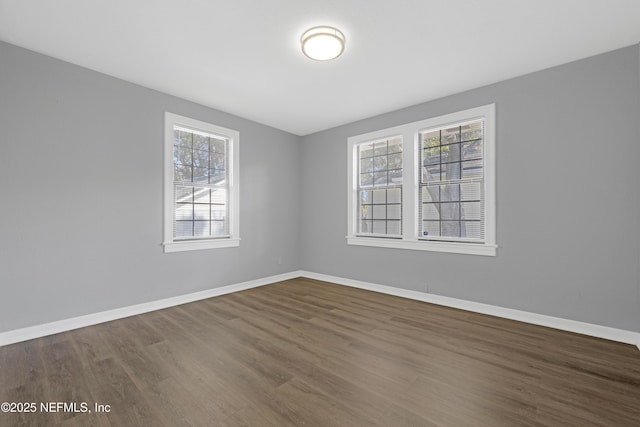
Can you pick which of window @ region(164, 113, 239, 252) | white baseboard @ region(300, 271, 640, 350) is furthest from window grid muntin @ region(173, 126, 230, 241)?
white baseboard @ region(300, 271, 640, 350)

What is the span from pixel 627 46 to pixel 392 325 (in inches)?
141

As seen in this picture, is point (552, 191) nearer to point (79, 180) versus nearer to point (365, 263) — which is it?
point (365, 263)

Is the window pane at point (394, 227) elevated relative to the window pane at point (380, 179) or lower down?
lower down

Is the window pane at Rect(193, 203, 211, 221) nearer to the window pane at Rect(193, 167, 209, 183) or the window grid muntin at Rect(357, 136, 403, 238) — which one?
the window pane at Rect(193, 167, 209, 183)

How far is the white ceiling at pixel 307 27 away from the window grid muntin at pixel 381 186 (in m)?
1.02

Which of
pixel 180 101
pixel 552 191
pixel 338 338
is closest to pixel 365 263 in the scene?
pixel 338 338

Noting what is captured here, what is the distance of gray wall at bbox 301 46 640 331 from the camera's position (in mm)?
2646

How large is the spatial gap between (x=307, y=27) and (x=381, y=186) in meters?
2.65

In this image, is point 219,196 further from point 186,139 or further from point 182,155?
point 186,139

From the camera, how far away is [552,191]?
2.99 m

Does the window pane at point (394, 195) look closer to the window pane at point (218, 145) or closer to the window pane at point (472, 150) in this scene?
the window pane at point (472, 150)

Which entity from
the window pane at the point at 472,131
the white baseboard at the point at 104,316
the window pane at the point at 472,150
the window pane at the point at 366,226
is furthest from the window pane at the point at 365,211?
the white baseboard at the point at 104,316

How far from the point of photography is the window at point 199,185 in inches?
146

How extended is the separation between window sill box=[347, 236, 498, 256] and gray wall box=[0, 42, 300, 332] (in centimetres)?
241
